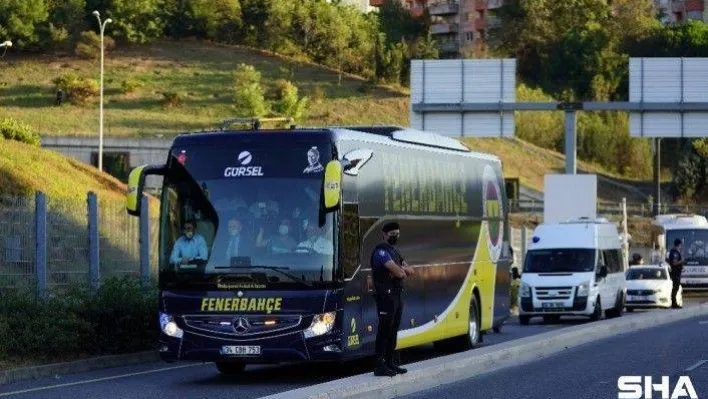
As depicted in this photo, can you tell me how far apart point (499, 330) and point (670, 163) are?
89.0 metres

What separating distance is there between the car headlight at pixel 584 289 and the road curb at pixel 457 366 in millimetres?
4329

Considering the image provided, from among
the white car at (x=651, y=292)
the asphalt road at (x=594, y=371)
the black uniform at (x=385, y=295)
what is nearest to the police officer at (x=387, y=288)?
the black uniform at (x=385, y=295)

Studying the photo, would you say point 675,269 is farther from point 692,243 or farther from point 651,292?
point 692,243

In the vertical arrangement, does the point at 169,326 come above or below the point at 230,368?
above

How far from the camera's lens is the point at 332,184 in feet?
66.6

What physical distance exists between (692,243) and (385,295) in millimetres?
45275

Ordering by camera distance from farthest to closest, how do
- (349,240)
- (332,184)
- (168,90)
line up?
1. (168,90)
2. (349,240)
3. (332,184)

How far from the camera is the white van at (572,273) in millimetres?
40156

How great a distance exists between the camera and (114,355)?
25797 mm

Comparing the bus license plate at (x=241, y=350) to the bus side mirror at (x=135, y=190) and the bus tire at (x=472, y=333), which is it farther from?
the bus tire at (x=472, y=333)

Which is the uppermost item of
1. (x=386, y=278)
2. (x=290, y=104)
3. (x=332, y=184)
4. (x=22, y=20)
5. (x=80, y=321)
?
(x=22, y=20)

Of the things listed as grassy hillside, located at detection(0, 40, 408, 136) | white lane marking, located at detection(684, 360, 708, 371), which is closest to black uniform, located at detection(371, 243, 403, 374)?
white lane marking, located at detection(684, 360, 708, 371)

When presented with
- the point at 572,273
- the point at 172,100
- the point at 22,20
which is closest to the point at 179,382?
the point at 572,273

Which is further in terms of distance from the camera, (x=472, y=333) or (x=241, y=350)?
(x=472, y=333)
